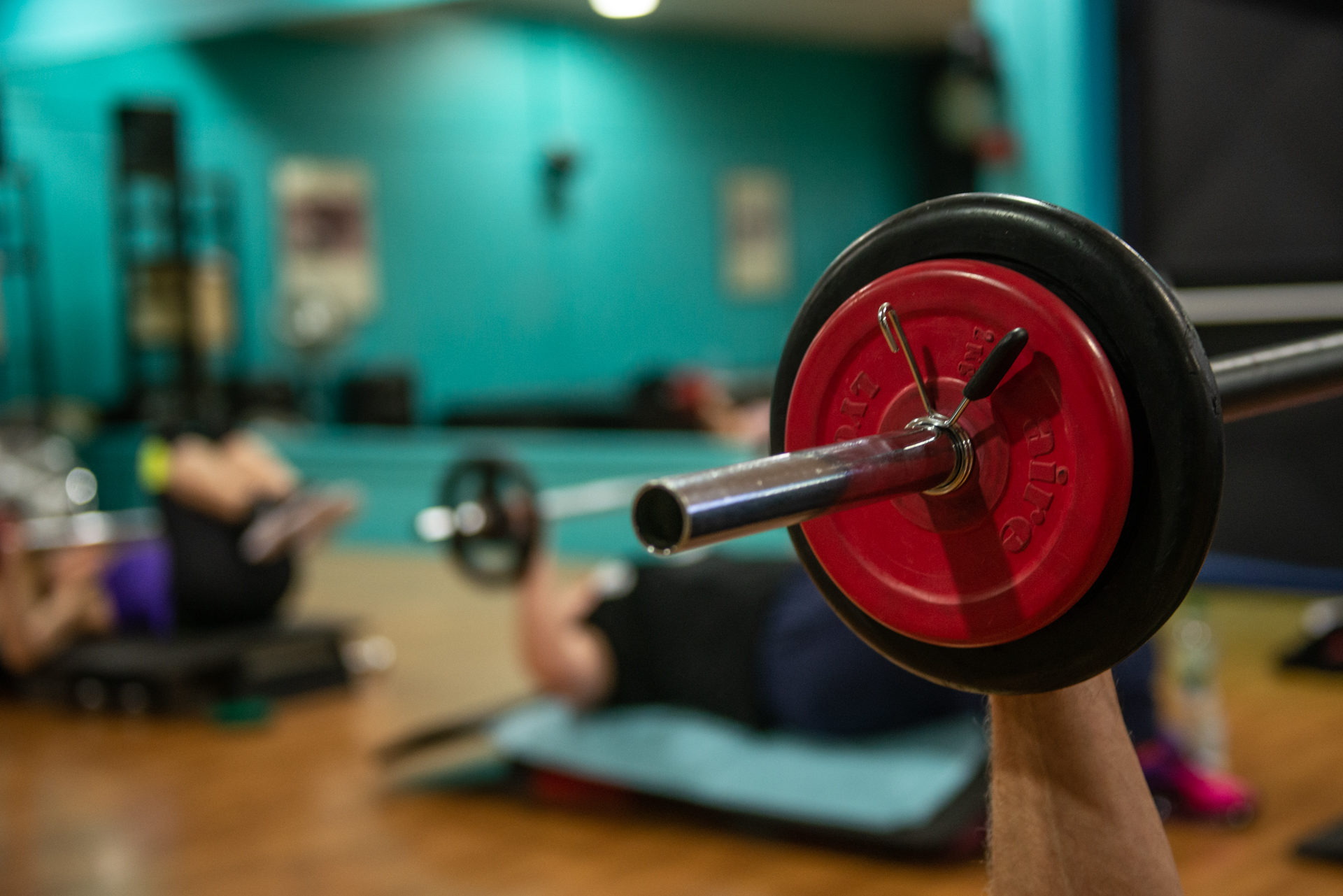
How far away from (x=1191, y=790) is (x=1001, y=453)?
1931 mm

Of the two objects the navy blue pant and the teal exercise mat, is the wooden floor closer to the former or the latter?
the teal exercise mat

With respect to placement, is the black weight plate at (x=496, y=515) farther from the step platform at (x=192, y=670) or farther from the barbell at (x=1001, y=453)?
the barbell at (x=1001, y=453)

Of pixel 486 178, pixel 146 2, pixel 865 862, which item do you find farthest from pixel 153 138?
pixel 865 862

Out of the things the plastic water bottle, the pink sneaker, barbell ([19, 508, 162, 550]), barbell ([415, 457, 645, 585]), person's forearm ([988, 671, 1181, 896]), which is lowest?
the pink sneaker

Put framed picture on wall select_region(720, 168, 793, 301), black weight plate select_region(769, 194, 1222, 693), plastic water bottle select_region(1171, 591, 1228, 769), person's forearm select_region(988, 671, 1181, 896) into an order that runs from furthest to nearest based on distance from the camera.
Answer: framed picture on wall select_region(720, 168, 793, 301) → plastic water bottle select_region(1171, 591, 1228, 769) → person's forearm select_region(988, 671, 1181, 896) → black weight plate select_region(769, 194, 1222, 693)

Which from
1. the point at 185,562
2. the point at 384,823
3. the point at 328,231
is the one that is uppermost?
the point at 328,231

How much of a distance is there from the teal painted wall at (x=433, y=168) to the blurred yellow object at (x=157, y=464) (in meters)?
3.93

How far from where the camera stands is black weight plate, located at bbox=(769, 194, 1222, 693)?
593mm

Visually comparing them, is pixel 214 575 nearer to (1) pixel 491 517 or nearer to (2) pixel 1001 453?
(1) pixel 491 517

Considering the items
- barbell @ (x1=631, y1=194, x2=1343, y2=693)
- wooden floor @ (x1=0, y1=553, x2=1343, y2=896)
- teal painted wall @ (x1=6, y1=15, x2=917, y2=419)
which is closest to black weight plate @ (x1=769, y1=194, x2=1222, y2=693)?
barbell @ (x1=631, y1=194, x2=1343, y2=693)

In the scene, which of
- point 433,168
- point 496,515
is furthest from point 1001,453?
point 433,168

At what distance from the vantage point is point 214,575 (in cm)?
355

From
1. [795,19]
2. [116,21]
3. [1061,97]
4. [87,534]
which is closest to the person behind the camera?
[1061,97]

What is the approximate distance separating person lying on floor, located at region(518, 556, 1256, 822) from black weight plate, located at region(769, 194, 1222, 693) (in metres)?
1.76
